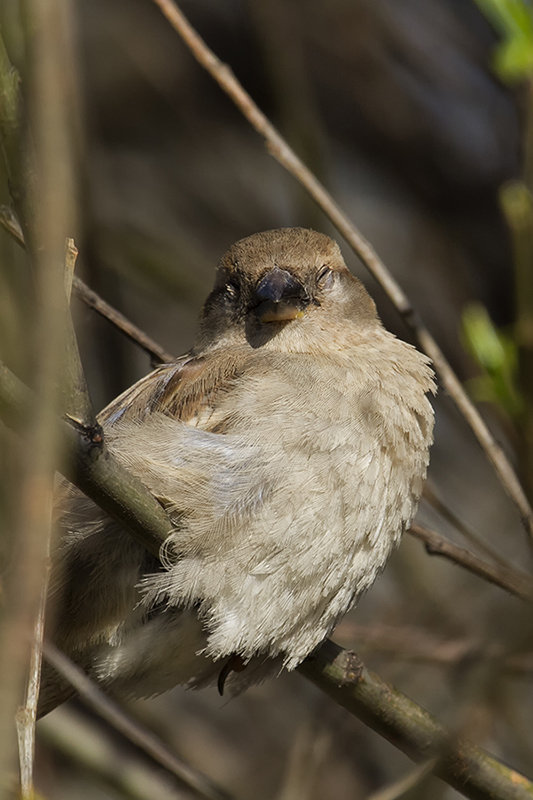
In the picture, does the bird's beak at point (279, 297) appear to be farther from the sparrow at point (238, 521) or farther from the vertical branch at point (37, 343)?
the vertical branch at point (37, 343)

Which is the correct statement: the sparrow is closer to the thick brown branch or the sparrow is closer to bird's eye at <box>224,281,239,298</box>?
the thick brown branch

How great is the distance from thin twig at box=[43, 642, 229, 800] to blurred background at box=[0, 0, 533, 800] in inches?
60.4

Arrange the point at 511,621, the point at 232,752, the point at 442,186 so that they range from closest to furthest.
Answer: the point at 511,621 < the point at 232,752 < the point at 442,186

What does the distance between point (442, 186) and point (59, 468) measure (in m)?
4.42

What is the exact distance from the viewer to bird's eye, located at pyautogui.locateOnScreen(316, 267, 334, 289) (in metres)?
4.30

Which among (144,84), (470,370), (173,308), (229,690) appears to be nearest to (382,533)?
(229,690)

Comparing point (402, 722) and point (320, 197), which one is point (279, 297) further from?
point (402, 722)

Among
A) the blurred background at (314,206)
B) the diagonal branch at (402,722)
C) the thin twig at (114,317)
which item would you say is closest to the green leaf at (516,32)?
the thin twig at (114,317)

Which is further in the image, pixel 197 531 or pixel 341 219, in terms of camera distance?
pixel 341 219

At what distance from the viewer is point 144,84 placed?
6.76 meters

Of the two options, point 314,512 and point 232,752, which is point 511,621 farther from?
point 232,752

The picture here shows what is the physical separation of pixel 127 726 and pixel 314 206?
3.09 meters

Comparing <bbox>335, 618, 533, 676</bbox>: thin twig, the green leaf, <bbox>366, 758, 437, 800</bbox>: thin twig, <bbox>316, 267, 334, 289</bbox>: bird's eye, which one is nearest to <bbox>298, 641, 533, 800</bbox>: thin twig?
<bbox>366, 758, 437, 800</bbox>: thin twig

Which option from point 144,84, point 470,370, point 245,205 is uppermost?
point 144,84
